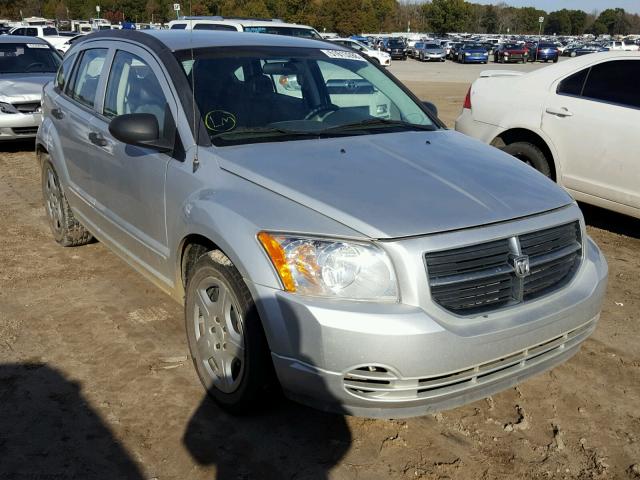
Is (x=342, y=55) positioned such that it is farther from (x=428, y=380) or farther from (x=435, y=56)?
(x=435, y=56)

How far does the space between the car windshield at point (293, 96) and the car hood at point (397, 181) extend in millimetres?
196

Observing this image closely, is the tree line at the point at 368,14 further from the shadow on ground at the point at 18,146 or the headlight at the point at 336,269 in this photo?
the headlight at the point at 336,269

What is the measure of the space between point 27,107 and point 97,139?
20.4 ft

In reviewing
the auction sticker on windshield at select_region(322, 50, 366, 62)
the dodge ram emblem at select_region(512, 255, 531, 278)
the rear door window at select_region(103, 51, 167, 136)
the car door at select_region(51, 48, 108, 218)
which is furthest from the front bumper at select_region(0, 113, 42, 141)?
the dodge ram emblem at select_region(512, 255, 531, 278)

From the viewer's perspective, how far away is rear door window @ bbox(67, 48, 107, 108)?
464cm

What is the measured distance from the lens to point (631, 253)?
18.9 feet

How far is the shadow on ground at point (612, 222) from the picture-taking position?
6438mm

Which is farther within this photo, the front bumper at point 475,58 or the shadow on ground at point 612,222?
the front bumper at point 475,58

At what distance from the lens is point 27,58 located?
10.9m

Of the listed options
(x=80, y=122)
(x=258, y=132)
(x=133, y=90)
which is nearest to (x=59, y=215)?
(x=80, y=122)

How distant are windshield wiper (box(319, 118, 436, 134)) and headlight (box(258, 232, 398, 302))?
1.18 meters

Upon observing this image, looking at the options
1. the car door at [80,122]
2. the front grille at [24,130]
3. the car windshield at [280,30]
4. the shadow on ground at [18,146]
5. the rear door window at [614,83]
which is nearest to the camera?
the car door at [80,122]

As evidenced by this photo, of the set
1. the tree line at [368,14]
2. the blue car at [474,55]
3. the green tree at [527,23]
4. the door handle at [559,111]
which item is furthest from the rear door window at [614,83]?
the green tree at [527,23]

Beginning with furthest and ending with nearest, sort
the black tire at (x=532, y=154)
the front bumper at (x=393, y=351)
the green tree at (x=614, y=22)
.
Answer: the green tree at (x=614, y=22) → the black tire at (x=532, y=154) → the front bumper at (x=393, y=351)
